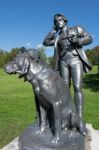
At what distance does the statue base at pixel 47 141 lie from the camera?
4.76 meters

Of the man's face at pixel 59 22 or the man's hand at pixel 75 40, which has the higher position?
the man's face at pixel 59 22

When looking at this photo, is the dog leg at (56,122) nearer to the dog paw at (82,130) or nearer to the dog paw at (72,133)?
the dog paw at (72,133)

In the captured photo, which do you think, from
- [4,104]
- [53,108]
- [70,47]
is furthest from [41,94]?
[4,104]

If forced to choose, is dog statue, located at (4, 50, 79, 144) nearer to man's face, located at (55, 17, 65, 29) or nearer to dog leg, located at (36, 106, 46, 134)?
dog leg, located at (36, 106, 46, 134)

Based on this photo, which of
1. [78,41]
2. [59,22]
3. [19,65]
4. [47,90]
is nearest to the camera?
[19,65]

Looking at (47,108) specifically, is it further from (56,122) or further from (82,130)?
(82,130)

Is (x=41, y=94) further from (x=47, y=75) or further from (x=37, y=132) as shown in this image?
(x=37, y=132)

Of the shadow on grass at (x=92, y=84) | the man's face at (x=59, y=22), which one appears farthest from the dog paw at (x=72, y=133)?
the shadow on grass at (x=92, y=84)

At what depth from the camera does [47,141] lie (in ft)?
15.8

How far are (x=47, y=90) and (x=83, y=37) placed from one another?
3.64 feet

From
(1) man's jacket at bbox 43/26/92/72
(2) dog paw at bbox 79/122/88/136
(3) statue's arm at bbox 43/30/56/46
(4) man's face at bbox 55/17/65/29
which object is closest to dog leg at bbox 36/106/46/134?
(2) dog paw at bbox 79/122/88/136

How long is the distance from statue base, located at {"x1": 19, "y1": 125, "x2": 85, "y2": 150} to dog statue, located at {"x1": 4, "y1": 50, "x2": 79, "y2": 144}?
0.08 meters

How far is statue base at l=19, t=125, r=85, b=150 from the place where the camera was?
15.6 feet

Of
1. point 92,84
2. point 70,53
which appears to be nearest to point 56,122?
point 70,53
